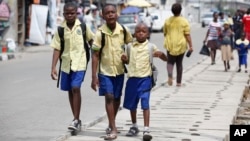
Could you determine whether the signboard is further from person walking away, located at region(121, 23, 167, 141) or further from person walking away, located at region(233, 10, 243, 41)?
person walking away, located at region(121, 23, 167, 141)

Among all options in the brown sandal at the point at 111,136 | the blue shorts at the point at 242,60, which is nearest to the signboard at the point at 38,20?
the blue shorts at the point at 242,60

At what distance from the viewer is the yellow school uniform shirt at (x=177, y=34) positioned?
15477mm

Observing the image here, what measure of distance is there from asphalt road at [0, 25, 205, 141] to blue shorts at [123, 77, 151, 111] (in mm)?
1191

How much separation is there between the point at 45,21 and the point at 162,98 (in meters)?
17.9

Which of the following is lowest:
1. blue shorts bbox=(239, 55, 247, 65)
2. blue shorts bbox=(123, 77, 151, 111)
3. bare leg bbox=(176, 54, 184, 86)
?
blue shorts bbox=(239, 55, 247, 65)

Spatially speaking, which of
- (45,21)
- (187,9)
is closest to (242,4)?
(187,9)

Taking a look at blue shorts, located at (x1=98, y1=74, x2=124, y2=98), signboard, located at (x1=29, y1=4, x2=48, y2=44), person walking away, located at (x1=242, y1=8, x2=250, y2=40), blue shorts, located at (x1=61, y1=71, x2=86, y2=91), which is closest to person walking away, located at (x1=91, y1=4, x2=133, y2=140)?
blue shorts, located at (x1=98, y1=74, x2=124, y2=98)

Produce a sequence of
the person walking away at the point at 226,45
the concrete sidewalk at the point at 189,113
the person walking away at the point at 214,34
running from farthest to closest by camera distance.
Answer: the person walking away at the point at 214,34
the person walking away at the point at 226,45
the concrete sidewalk at the point at 189,113

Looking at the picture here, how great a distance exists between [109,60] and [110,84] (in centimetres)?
31

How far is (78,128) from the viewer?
9547 mm

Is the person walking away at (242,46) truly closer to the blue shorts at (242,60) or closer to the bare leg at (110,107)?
the blue shorts at (242,60)

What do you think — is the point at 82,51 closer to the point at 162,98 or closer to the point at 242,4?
the point at 162,98

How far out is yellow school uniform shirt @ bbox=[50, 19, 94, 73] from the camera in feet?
31.4

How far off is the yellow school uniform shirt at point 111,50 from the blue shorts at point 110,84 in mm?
60
